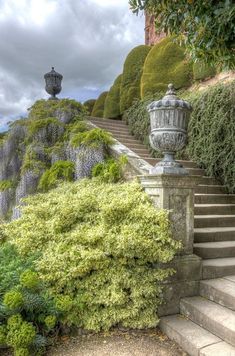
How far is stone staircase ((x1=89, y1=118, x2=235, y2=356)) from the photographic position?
89.0 inches

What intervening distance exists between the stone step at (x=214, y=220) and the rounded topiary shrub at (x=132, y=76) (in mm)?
4709

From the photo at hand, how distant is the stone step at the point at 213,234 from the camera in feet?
11.2

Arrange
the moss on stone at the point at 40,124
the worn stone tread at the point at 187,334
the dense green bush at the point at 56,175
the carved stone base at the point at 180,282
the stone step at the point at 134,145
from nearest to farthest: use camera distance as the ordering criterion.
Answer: the worn stone tread at the point at 187,334 < the carved stone base at the point at 180,282 < the dense green bush at the point at 56,175 < the moss on stone at the point at 40,124 < the stone step at the point at 134,145

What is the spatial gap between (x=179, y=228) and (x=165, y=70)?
5488 mm

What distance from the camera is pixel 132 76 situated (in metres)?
8.24

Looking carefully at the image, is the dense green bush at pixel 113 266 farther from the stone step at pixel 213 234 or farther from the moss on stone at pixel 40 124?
the moss on stone at pixel 40 124

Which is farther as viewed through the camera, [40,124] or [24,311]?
[40,124]

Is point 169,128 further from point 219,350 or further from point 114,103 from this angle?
point 114,103

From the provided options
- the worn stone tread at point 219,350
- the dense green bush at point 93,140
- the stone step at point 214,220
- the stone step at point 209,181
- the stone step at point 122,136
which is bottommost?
the worn stone tread at point 219,350

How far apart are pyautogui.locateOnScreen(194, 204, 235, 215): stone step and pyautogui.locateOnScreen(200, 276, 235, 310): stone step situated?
1.30m

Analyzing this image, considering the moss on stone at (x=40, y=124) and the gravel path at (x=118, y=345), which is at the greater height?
the moss on stone at (x=40, y=124)

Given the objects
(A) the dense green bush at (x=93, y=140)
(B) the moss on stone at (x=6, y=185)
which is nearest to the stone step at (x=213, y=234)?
(A) the dense green bush at (x=93, y=140)

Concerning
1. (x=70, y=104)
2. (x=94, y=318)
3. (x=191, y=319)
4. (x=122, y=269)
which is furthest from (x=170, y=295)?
(x=70, y=104)

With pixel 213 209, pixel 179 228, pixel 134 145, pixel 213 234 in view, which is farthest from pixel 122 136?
pixel 179 228
